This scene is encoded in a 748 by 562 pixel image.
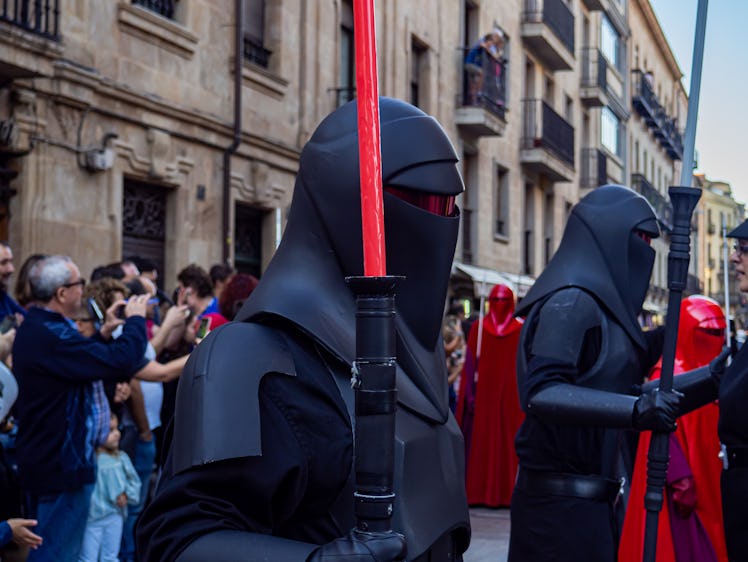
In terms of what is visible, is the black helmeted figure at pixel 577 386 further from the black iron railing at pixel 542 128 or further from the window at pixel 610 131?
the window at pixel 610 131

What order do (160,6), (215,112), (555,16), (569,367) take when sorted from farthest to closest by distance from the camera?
(555,16)
(215,112)
(160,6)
(569,367)

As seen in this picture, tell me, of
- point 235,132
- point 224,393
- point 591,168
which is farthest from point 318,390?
point 591,168

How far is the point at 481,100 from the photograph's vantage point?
19969 mm

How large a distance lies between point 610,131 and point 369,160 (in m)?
34.2

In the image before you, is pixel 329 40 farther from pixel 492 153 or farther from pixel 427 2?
pixel 492 153

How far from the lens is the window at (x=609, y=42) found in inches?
1289

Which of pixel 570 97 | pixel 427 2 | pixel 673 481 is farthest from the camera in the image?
pixel 570 97

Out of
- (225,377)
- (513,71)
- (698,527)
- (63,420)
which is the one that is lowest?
(698,527)

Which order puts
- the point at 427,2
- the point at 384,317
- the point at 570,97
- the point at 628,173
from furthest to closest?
the point at 628,173 → the point at 570,97 → the point at 427,2 → the point at 384,317

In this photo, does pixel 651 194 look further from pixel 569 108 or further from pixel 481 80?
pixel 481 80

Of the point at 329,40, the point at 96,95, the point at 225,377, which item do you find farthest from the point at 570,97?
the point at 225,377

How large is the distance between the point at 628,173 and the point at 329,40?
2427 cm

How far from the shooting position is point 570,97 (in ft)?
94.7

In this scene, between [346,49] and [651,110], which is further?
[651,110]
